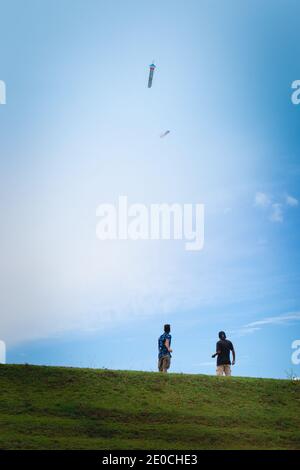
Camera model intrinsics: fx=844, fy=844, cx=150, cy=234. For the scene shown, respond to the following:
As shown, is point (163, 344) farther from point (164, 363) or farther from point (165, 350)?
point (164, 363)

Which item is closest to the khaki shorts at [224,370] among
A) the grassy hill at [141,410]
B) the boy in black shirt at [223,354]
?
the boy in black shirt at [223,354]

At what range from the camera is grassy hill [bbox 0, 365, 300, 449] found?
25.5 metres

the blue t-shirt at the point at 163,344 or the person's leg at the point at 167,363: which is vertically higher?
the blue t-shirt at the point at 163,344

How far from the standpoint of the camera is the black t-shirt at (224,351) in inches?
1327

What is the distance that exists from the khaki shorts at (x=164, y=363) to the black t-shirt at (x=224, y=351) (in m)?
2.09

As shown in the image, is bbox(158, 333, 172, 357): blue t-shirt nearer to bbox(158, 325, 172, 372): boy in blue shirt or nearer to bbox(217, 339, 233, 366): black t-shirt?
bbox(158, 325, 172, 372): boy in blue shirt

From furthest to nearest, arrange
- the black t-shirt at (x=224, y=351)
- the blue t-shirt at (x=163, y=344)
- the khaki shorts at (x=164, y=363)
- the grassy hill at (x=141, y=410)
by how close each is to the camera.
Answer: the black t-shirt at (x=224, y=351), the khaki shorts at (x=164, y=363), the blue t-shirt at (x=163, y=344), the grassy hill at (x=141, y=410)

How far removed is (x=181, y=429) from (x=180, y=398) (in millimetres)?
3148

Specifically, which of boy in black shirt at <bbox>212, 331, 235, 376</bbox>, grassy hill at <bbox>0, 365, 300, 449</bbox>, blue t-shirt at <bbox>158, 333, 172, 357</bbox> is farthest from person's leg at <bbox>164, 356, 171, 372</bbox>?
boy in black shirt at <bbox>212, 331, 235, 376</bbox>

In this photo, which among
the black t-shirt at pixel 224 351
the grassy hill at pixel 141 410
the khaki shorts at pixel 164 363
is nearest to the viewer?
the grassy hill at pixel 141 410

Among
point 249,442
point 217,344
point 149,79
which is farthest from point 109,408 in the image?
point 149,79

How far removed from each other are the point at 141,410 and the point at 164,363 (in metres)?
5.66

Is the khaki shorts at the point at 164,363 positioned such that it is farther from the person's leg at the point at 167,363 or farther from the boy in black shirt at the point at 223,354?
the boy in black shirt at the point at 223,354
